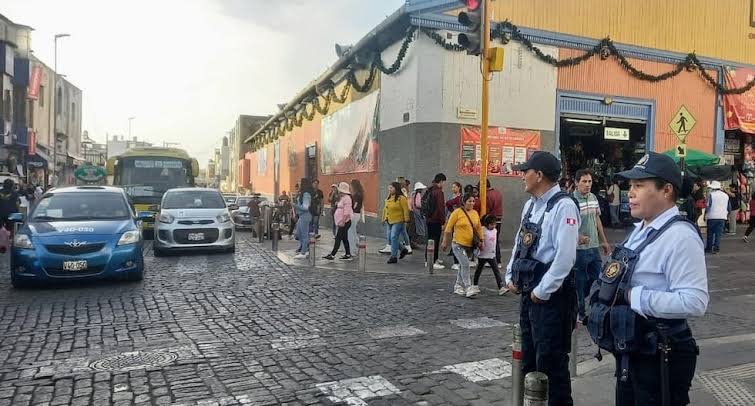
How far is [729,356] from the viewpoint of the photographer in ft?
18.9

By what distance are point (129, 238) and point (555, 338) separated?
26.2ft

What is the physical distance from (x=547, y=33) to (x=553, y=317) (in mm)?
14796

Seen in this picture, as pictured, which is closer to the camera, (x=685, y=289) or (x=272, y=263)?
(x=685, y=289)

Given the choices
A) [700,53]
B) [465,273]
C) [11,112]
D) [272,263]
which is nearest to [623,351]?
[465,273]

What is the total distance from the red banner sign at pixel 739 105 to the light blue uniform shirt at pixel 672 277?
1988 cm

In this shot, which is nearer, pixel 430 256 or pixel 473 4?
pixel 473 4

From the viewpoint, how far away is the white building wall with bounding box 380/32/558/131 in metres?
15.6

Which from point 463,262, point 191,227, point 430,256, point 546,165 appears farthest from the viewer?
point 191,227

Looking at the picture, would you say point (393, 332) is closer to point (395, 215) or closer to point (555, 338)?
point (555, 338)

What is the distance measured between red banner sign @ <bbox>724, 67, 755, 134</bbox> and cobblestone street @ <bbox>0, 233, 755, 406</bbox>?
11660 millimetres

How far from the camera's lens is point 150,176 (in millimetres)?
19156

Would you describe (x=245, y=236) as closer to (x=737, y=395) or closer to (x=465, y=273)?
(x=465, y=273)

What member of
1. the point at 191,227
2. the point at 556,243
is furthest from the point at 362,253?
the point at 556,243

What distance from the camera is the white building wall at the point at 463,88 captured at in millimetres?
15586
